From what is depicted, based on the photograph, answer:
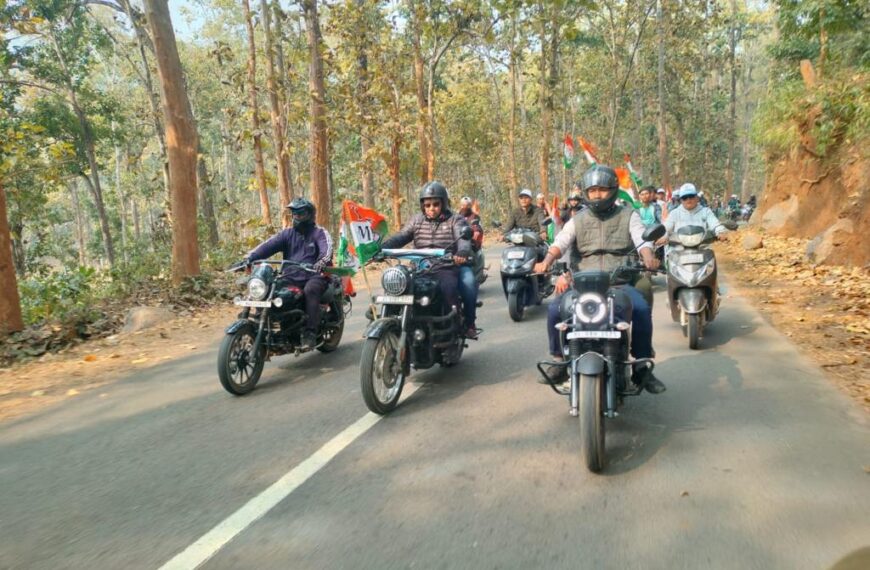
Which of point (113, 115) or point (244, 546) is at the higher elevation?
point (113, 115)

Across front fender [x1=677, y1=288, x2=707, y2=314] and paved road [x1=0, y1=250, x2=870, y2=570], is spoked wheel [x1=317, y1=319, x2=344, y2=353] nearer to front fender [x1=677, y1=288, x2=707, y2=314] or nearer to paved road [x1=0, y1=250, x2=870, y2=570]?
paved road [x1=0, y1=250, x2=870, y2=570]

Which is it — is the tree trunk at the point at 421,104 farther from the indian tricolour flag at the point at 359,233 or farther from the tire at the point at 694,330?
the tire at the point at 694,330

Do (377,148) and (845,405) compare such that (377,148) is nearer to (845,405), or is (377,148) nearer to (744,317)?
(744,317)

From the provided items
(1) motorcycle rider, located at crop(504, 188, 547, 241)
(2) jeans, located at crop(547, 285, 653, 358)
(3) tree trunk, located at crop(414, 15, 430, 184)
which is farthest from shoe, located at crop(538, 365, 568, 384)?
(3) tree trunk, located at crop(414, 15, 430, 184)

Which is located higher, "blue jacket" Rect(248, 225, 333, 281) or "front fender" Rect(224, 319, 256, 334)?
"blue jacket" Rect(248, 225, 333, 281)

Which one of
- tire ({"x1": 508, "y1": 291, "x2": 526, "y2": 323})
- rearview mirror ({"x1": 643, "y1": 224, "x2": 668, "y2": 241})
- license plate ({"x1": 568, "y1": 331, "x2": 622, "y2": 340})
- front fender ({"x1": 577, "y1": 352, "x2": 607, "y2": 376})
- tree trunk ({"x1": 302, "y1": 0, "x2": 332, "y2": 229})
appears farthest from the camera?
tree trunk ({"x1": 302, "y1": 0, "x2": 332, "y2": 229})

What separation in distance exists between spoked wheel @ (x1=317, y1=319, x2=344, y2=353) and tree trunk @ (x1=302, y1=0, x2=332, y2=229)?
27.9ft

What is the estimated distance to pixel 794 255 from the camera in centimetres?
1356

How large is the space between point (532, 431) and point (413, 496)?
4.16 ft

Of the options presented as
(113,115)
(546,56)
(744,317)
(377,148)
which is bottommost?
(744,317)

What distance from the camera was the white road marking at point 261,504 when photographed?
9.85ft

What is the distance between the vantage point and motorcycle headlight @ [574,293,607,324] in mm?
4031

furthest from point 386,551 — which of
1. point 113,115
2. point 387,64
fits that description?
point 113,115

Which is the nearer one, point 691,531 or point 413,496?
point 691,531
